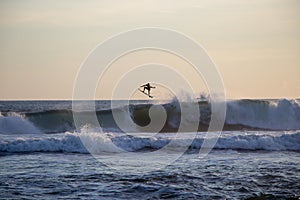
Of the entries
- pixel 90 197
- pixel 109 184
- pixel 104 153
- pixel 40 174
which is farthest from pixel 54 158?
pixel 90 197

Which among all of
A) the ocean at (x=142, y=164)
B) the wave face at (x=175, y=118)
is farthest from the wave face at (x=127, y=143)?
the wave face at (x=175, y=118)

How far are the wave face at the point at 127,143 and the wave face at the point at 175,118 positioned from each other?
21.5 feet

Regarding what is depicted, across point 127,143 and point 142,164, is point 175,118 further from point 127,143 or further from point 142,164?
point 142,164

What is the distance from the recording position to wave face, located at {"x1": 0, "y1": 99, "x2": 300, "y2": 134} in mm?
30000

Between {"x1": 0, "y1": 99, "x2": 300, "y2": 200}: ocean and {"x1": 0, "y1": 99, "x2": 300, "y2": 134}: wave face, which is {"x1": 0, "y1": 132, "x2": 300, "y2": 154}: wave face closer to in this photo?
{"x1": 0, "y1": 99, "x2": 300, "y2": 200}: ocean

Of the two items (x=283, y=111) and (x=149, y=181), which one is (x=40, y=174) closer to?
(x=149, y=181)

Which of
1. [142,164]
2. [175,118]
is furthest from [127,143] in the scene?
[175,118]

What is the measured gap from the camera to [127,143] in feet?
70.7

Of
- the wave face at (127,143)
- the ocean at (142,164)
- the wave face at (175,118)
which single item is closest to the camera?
the ocean at (142,164)

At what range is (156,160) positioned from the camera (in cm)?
1689

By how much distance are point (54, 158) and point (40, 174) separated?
384cm

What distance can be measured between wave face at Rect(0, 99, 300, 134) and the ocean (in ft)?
0.33

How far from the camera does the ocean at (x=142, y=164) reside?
1170 cm

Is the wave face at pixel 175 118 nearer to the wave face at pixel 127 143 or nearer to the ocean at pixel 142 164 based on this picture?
the ocean at pixel 142 164
